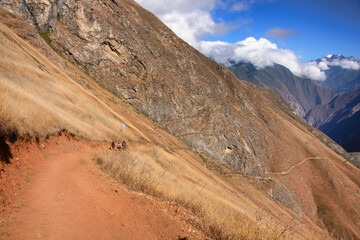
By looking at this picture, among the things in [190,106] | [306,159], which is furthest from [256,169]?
[306,159]

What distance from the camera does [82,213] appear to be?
4707mm

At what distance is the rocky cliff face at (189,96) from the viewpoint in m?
47.7

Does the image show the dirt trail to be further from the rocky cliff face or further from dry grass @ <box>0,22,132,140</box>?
the rocky cliff face

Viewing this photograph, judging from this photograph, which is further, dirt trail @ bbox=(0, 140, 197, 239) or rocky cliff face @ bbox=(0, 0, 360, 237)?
rocky cliff face @ bbox=(0, 0, 360, 237)

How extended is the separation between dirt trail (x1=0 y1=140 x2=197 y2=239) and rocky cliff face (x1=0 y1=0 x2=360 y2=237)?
44.6 m

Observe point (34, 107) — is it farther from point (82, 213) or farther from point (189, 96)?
point (189, 96)

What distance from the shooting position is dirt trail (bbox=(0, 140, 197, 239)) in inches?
154

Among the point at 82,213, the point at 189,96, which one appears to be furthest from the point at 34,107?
the point at 189,96

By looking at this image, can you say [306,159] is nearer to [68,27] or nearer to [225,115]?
[225,115]

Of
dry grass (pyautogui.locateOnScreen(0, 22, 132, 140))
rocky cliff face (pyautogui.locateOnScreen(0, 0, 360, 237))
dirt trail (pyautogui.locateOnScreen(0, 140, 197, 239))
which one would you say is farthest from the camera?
rocky cliff face (pyautogui.locateOnScreen(0, 0, 360, 237))

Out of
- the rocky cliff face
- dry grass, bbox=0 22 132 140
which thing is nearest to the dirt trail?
dry grass, bbox=0 22 132 140

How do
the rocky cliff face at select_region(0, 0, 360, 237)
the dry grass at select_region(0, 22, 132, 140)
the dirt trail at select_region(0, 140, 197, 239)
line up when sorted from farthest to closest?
the rocky cliff face at select_region(0, 0, 360, 237)
the dry grass at select_region(0, 22, 132, 140)
the dirt trail at select_region(0, 140, 197, 239)

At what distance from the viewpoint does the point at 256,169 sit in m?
60.4

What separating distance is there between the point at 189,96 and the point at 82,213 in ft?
193
